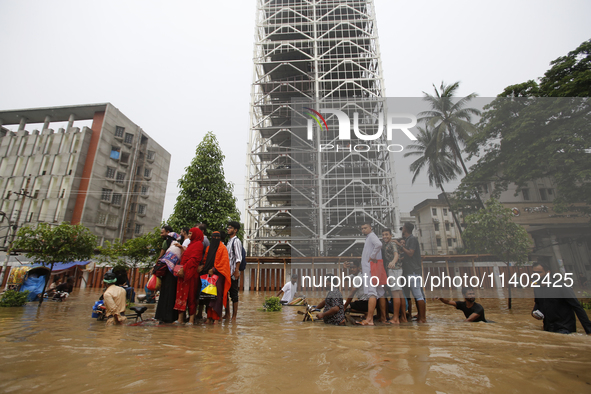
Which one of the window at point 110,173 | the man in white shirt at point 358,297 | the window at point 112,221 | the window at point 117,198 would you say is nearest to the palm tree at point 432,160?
the man in white shirt at point 358,297

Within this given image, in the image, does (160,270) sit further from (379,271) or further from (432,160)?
(432,160)

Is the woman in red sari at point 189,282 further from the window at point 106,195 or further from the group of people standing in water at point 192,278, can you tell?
the window at point 106,195

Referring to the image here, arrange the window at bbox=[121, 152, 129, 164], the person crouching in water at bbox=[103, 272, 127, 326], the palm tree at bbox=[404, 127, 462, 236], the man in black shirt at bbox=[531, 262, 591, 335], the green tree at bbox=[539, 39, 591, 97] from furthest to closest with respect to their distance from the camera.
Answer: the window at bbox=[121, 152, 129, 164]
the green tree at bbox=[539, 39, 591, 97]
the palm tree at bbox=[404, 127, 462, 236]
the person crouching in water at bbox=[103, 272, 127, 326]
the man in black shirt at bbox=[531, 262, 591, 335]

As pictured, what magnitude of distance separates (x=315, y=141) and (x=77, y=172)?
2616cm

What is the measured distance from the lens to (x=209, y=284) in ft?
14.9

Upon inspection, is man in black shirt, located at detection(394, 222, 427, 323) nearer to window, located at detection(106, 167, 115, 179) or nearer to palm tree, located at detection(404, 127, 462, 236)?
palm tree, located at detection(404, 127, 462, 236)

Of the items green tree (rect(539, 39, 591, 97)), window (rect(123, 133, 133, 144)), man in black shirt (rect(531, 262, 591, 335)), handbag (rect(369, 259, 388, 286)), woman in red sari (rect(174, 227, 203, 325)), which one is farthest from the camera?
window (rect(123, 133, 133, 144))

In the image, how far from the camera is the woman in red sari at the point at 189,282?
14.8 ft

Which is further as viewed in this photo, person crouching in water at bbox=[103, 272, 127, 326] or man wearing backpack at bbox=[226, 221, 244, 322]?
man wearing backpack at bbox=[226, 221, 244, 322]

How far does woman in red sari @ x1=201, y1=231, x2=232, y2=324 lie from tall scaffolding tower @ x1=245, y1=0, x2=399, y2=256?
45.0 ft

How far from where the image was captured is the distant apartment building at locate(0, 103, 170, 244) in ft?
102

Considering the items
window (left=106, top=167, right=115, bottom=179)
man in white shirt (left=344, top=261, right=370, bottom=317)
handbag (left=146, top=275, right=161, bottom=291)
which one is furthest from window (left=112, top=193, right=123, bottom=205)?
man in white shirt (left=344, top=261, right=370, bottom=317)

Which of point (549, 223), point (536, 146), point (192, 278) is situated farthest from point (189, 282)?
point (536, 146)

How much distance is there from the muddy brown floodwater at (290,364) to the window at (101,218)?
1332 inches
